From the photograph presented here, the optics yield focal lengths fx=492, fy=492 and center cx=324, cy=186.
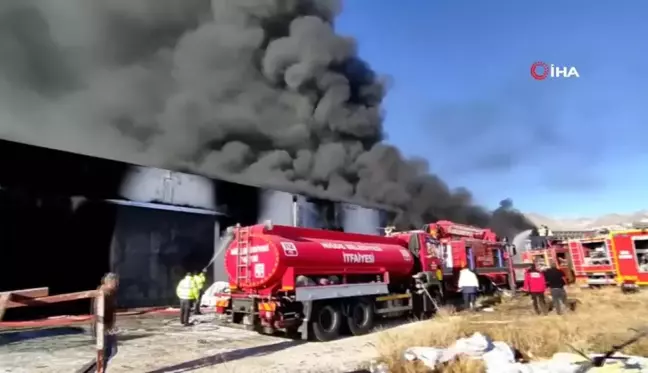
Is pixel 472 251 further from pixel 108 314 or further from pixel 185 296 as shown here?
pixel 108 314

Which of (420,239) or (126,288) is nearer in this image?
(420,239)

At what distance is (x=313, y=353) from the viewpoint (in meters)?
7.39

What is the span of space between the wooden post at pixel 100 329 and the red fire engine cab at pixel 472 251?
933 cm

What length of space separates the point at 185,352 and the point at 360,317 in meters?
3.73

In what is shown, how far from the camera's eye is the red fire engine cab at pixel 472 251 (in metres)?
13.2

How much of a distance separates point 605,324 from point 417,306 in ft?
14.9

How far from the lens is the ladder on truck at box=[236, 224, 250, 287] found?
9.12 m

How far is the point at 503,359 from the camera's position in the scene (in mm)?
5410

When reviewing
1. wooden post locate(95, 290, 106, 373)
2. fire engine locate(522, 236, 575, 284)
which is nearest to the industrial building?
wooden post locate(95, 290, 106, 373)

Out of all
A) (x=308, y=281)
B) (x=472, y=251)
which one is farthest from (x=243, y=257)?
(x=472, y=251)

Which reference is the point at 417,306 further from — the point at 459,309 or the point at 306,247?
the point at 306,247

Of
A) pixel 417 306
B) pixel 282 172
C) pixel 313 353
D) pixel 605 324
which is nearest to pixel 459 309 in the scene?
pixel 417 306

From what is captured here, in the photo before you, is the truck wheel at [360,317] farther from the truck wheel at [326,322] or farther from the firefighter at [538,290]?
the firefighter at [538,290]

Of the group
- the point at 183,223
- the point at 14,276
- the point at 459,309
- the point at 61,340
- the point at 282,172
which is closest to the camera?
the point at 61,340
